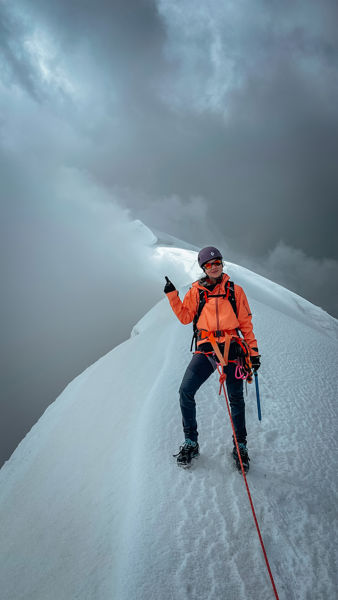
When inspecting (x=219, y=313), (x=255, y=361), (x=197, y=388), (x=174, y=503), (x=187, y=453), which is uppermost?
(x=219, y=313)

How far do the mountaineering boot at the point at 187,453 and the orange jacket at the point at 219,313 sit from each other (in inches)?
28.4

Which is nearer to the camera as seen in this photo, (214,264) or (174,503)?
(174,503)

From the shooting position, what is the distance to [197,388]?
185 centimetres

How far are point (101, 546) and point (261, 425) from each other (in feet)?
4.66

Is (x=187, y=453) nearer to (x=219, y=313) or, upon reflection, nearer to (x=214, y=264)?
(x=219, y=313)

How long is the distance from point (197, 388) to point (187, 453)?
468mm

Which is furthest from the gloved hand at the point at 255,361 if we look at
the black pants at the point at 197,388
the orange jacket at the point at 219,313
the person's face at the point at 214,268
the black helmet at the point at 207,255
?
the black helmet at the point at 207,255

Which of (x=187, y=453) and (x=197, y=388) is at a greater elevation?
(x=197, y=388)

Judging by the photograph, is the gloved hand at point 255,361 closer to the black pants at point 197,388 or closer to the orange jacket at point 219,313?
the orange jacket at point 219,313

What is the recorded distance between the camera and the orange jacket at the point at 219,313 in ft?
6.12

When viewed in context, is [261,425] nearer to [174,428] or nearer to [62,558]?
[174,428]

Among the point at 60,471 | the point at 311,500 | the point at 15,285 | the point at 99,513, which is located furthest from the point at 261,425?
the point at 15,285

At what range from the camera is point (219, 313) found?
6.15 ft

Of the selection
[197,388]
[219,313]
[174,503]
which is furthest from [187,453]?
[219,313]
